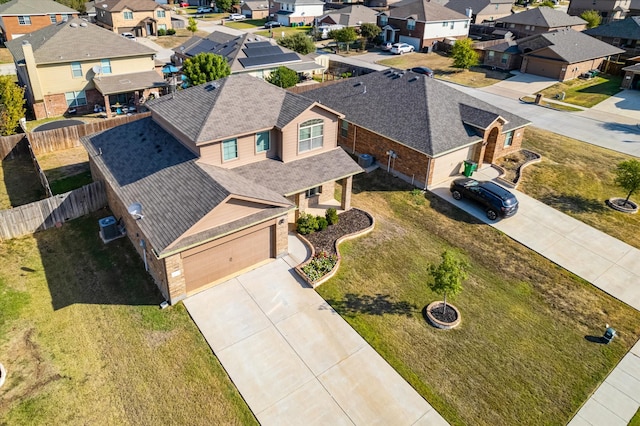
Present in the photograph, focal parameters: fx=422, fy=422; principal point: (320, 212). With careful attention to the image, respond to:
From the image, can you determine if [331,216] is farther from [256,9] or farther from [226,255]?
[256,9]

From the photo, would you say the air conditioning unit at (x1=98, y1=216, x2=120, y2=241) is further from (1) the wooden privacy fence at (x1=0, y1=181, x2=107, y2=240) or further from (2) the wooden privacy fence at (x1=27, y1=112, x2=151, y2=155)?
(2) the wooden privacy fence at (x1=27, y1=112, x2=151, y2=155)

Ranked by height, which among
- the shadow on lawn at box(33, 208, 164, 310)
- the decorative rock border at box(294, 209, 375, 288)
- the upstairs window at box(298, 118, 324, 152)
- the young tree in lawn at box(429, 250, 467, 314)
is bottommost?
the shadow on lawn at box(33, 208, 164, 310)

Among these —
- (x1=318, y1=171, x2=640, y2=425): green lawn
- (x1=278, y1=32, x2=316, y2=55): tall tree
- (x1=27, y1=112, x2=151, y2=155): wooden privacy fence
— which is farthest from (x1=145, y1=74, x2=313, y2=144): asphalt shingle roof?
(x1=278, y1=32, x2=316, y2=55): tall tree

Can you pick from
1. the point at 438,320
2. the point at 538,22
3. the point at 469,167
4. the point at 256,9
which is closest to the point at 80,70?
the point at 469,167

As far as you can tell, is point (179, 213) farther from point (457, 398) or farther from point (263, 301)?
point (457, 398)

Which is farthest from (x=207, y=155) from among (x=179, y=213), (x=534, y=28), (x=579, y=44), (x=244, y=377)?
(x=534, y=28)

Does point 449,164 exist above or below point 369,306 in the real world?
above
